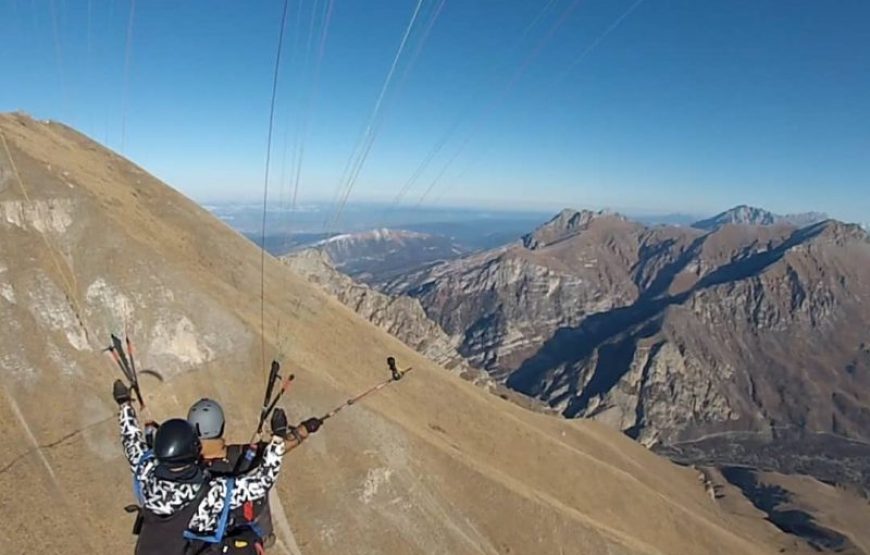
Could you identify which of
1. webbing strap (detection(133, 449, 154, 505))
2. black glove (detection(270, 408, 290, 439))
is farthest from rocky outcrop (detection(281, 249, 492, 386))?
webbing strap (detection(133, 449, 154, 505))

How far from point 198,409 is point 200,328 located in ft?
157

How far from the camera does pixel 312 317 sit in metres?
70.5

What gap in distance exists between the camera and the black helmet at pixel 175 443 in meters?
7.23

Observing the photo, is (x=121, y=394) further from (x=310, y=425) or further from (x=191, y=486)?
(x=310, y=425)

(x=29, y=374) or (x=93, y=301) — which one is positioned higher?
(x=93, y=301)

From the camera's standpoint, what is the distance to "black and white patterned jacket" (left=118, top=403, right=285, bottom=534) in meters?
7.57

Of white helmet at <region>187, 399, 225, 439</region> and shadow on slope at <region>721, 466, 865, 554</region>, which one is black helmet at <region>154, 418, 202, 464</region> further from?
shadow on slope at <region>721, 466, 865, 554</region>

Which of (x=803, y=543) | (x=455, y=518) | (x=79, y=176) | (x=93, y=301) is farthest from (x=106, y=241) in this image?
(x=803, y=543)

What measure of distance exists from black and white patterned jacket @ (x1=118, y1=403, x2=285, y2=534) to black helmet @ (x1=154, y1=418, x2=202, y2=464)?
412mm

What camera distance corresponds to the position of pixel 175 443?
23.9 feet

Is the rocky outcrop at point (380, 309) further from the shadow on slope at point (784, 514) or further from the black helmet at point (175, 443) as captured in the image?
the black helmet at point (175, 443)

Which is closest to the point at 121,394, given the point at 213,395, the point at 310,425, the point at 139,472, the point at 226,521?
the point at 139,472

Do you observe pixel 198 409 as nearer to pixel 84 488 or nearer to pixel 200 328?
pixel 84 488

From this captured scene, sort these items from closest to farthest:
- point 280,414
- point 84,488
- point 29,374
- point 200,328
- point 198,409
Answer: point 198,409 < point 280,414 < point 84,488 < point 29,374 < point 200,328
